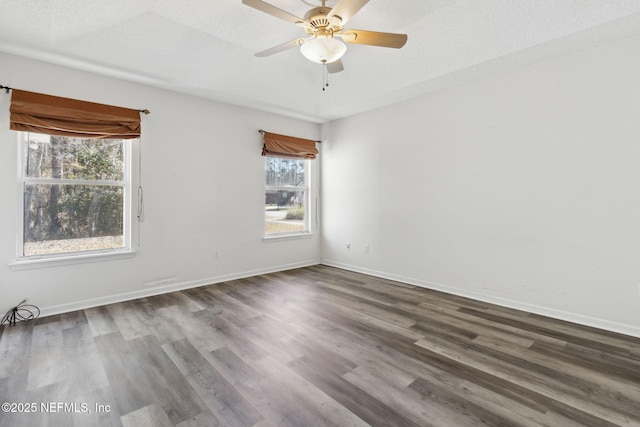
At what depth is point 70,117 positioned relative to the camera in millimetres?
3084

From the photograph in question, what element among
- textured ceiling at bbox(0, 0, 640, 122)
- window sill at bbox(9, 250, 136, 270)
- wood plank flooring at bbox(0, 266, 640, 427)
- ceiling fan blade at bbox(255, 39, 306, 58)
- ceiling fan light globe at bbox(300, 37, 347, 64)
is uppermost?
textured ceiling at bbox(0, 0, 640, 122)

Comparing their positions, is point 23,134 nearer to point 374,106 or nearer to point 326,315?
point 326,315

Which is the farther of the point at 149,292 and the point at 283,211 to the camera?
the point at 283,211

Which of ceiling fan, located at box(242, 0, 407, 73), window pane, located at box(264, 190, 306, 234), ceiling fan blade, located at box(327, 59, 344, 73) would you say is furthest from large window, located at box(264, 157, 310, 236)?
ceiling fan, located at box(242, 0, 407, 73)

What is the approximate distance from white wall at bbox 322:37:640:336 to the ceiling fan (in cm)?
188

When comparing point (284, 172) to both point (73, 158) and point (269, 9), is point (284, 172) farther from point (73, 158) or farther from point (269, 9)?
point (269, 9)

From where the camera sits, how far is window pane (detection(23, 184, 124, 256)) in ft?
10.1

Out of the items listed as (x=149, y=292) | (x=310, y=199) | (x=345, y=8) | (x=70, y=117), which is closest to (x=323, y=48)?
(x=345, y=8)

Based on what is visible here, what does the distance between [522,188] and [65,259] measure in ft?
16.0

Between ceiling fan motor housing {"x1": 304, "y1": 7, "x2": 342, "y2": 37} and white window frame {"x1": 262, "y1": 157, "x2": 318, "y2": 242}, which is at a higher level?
ceiling fan motor housing {"x1": 304, "y1": 7, "x2": 342, "y2": 37}

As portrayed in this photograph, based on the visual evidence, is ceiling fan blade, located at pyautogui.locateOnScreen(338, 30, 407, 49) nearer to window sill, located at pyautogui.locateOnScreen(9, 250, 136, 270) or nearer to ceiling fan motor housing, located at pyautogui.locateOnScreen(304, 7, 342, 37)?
ceiling fan motor housing, located at pyautogui.locateOnScreen(304, 7, 342, 37)

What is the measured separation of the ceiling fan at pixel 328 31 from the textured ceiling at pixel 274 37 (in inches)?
20.6

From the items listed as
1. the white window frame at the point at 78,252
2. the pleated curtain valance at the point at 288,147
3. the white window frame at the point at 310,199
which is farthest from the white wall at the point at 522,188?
the white window frame at the point at 78,252

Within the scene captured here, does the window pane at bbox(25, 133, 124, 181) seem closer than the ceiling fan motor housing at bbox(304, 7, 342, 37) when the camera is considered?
No
